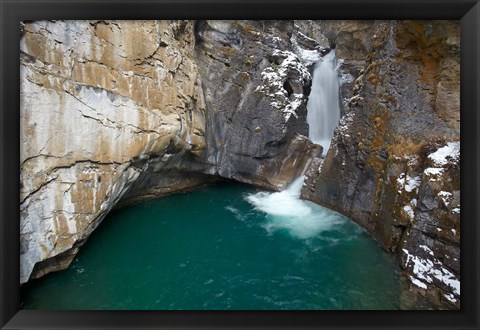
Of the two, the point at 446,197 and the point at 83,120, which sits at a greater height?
the point at 83,120

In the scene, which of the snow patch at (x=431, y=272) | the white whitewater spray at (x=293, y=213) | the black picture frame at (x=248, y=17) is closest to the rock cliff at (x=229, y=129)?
the snow patch at (x=431, y=272)

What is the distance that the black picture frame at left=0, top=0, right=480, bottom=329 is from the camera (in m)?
3.10

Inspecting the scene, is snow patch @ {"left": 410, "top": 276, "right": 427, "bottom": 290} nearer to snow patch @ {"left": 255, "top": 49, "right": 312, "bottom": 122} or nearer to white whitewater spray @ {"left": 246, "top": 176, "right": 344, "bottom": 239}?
white whitewater spray @ {"left": 246, "top": 176, "right": 344, "bottom": 239}

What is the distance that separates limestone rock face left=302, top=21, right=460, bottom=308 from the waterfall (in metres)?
3.42

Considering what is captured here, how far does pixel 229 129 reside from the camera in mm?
10859

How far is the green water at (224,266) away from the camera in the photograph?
5000 mm

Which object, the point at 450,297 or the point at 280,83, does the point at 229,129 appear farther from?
the point at 450,297

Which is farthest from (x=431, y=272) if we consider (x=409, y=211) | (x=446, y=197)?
(x=446, y=197)

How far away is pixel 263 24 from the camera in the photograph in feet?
34.3

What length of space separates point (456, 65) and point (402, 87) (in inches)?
46.8

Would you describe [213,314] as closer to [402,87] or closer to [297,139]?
[402,87]

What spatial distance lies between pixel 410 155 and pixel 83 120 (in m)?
6.99

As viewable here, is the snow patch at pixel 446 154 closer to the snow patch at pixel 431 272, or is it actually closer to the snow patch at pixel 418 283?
the snow patch at pixel 431 272

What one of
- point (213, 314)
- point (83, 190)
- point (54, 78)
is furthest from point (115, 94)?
point (213, 314)
